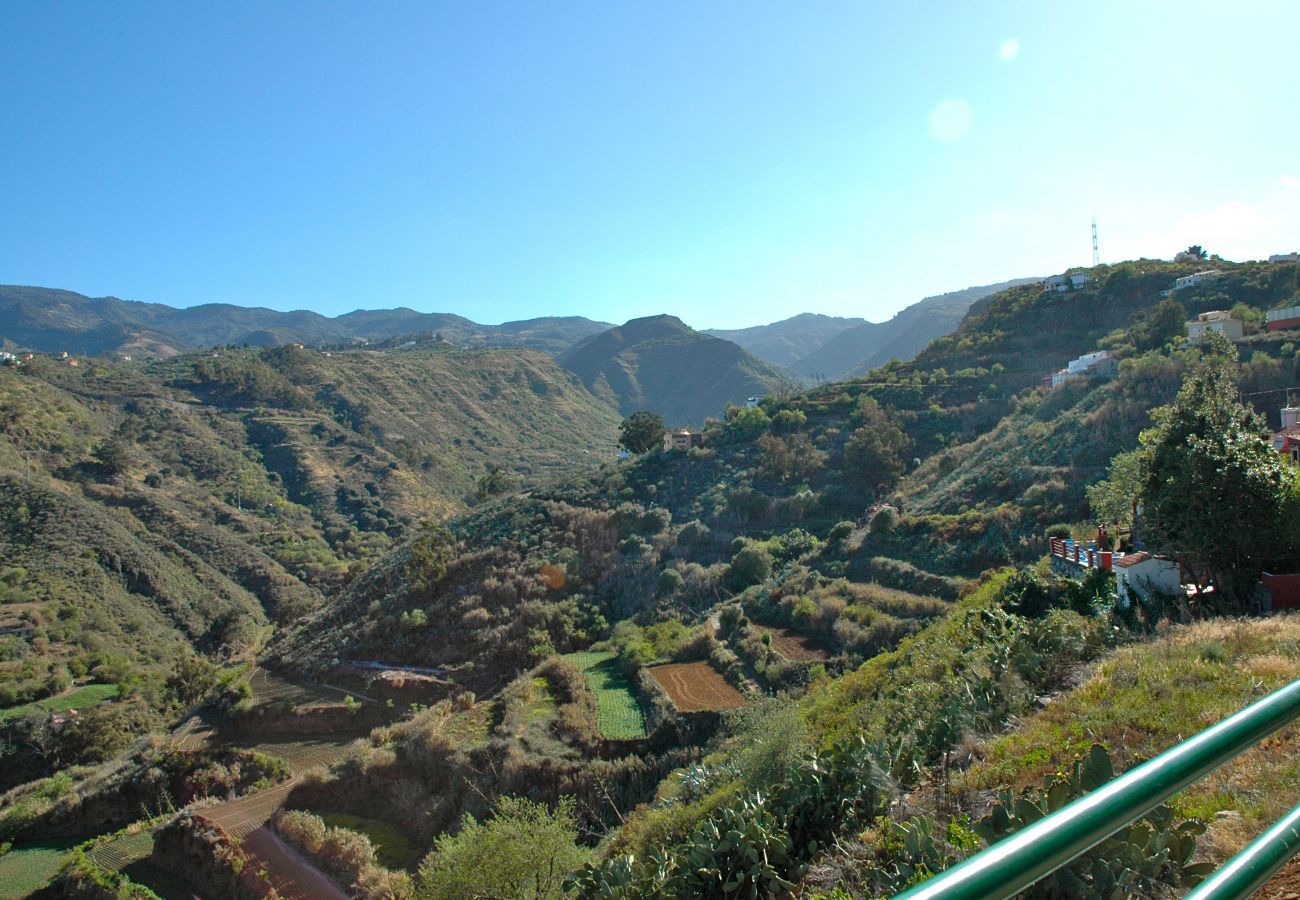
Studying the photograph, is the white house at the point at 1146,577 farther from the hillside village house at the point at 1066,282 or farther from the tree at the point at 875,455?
the hillside village house at the point at 1066,282

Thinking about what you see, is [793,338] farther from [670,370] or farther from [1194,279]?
[1194,279]

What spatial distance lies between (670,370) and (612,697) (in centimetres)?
9790

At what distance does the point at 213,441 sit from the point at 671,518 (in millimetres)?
39772

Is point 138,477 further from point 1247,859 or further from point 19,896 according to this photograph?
point 1247,859

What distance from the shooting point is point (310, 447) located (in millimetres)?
55219

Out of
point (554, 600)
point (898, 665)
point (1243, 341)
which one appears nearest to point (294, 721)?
point (554, 600)

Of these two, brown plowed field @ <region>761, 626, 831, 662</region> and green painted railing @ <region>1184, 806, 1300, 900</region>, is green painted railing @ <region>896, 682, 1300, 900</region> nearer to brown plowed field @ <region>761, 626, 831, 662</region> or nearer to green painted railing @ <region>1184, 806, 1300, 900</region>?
green painted railing @ <region>1184, 806, 1300, 900</region>

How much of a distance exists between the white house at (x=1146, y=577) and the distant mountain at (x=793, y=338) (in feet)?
464

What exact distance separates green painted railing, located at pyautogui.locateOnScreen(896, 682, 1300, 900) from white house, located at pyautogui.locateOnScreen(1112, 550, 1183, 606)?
10.6m

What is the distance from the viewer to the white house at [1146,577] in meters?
10.0

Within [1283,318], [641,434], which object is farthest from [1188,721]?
[641,434]

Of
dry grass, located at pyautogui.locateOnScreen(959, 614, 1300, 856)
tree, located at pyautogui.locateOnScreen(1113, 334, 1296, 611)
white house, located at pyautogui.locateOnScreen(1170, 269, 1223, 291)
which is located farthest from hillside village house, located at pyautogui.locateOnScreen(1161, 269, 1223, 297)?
dry grass, located at pyautogui.locateOnScreen(959, 614, 1300, 856)

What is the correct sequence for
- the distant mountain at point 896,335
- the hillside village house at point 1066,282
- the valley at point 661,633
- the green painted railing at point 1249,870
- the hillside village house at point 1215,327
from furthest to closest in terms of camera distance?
the distant mountain at point 896,335 → the hillside village house at point 1066,282 → the hillside village house at point 1215,327 → the valley at point 661,633 → the green painted railing at point 1249,870

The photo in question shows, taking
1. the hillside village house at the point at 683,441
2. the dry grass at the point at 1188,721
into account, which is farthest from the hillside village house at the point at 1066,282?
the dry grass at the point at 1188,721
